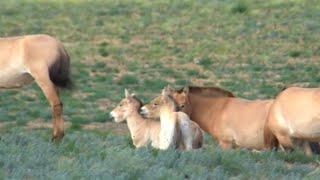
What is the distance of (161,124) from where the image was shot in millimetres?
11805

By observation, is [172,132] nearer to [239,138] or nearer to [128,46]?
[239,138]

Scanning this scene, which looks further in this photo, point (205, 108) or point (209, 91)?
point (209, 91)

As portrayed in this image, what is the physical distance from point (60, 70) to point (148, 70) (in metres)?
12.0

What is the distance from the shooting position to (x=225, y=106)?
12.7m

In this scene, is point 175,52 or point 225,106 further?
point 175,52

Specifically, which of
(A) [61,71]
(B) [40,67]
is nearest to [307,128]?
(A) [61,71]

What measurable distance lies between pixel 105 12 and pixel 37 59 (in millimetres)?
22695

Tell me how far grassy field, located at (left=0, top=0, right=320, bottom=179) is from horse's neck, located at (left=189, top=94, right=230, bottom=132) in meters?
0.99

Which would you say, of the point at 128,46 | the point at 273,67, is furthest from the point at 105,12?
the point at 273,67

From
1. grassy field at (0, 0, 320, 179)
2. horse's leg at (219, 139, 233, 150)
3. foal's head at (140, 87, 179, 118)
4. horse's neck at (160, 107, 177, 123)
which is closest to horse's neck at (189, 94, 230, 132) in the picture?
horse's leg at (219, 139, 233, 150)

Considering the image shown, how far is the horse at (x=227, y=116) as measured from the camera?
40.6 ft

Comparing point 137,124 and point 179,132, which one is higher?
point 179,132

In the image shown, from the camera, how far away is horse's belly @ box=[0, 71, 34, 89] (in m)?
12.9

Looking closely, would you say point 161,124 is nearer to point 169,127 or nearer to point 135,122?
point 169,127
